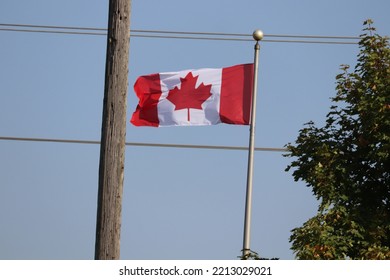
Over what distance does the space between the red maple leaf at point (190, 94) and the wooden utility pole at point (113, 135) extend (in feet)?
23.6

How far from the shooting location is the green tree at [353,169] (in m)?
17.6

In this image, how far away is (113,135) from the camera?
38.2 ft

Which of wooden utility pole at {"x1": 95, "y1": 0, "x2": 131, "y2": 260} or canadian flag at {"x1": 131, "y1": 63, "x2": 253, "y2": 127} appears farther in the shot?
canadian flag at {"x1": 131, "y1": 63, "x2": 253, "y2": 127}

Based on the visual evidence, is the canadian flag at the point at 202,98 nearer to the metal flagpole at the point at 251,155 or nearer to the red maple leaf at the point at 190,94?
the red maple leaf at the point at 190,94

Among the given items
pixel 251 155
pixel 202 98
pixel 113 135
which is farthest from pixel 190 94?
pixel 113 135

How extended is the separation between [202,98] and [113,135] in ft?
25.6

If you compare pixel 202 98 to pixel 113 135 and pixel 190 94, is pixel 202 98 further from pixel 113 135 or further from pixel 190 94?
pixel 113 135

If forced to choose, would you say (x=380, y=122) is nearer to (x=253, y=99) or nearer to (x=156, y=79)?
(x=253, y=99)

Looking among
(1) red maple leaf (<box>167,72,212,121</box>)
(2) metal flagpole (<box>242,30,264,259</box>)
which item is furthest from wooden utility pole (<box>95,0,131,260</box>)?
(1) red maple leaf (<box>167,72,212,121</box>)

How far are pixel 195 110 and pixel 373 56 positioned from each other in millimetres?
4592

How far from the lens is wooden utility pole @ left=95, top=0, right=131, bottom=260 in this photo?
1144cm

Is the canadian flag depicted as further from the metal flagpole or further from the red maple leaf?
the metal flagpole

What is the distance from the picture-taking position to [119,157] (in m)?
11.6
